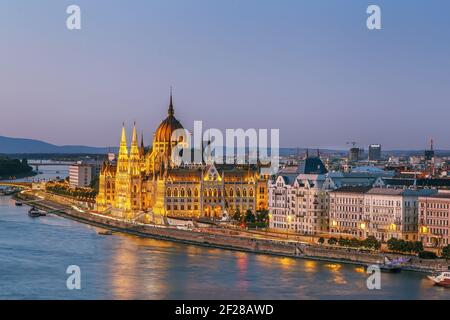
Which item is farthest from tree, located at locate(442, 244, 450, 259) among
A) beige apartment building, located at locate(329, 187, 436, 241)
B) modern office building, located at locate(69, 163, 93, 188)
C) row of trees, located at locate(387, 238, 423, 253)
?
modern office building, located at locate(69, 163, 93, 188)

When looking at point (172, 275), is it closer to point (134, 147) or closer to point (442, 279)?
point (442, 279)

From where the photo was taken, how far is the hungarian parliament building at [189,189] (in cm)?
3628

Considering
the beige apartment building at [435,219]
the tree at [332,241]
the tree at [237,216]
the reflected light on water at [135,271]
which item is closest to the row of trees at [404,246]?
the beige apartment building at [435,219]

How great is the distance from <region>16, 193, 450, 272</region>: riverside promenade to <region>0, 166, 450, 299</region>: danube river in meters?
0.52

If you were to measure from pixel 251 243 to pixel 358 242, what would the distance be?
11.1ft

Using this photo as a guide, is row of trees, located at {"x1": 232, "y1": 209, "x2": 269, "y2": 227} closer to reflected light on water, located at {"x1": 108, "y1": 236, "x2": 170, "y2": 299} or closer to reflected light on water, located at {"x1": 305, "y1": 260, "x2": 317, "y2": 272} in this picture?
reflected light on water, located at {"x1": 108, "y1": 236, "x2": 170, "y2": 299}

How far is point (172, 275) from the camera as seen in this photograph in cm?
2017

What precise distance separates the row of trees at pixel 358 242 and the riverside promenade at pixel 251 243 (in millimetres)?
269

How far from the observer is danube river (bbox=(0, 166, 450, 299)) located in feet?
57.9

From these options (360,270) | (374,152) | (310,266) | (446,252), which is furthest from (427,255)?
(374,152)

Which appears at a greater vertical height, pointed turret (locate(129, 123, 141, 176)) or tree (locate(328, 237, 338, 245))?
pointed turret (locate(129, 123, 141, 176))

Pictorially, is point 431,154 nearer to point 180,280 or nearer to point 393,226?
point 393,226

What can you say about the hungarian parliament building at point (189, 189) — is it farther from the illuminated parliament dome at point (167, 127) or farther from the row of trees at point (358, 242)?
the row of trees at point (358, 242)

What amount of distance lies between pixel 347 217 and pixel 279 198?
342 cm
